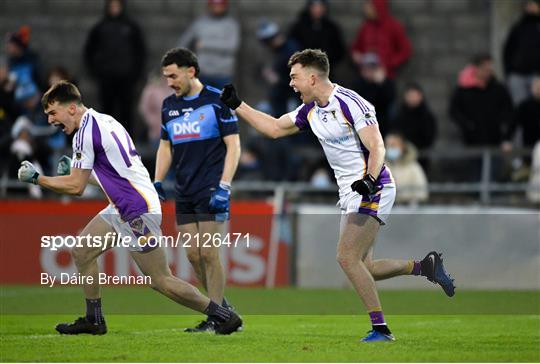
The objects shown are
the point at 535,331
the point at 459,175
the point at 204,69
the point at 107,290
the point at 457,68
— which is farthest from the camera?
the point at 457,68

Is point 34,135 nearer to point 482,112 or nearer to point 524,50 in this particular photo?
point 482,112

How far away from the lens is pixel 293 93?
66.4 feet

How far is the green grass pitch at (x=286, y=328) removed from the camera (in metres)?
10.2

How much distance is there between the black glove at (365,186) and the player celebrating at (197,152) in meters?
1.91

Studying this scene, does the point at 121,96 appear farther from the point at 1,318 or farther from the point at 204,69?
the point at 1,318

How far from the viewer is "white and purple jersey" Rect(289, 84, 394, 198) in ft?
36.0

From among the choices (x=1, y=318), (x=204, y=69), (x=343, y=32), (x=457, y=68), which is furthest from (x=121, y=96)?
(x=1, y=318)

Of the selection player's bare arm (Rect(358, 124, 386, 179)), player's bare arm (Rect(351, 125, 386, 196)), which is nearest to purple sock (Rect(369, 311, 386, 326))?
player's bare arm (Rect(351, 125, 386, 196))

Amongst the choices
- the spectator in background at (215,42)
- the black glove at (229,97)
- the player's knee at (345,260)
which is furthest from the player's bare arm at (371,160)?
the spectator in background at (215,42)

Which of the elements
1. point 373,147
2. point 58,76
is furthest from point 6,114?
point 373,147

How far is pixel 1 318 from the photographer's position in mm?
13320

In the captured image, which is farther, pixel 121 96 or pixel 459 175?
pixel 121 96

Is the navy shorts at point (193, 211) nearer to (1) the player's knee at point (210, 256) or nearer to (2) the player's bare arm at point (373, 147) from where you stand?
(1) the player's knee at point (210, 256)

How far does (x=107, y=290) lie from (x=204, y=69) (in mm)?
5667
